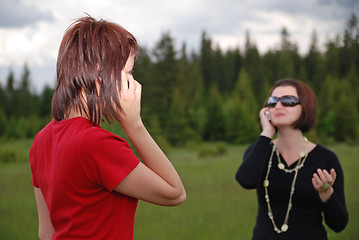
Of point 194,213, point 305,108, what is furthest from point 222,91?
point 305,108

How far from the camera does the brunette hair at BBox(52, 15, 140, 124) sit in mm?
1454

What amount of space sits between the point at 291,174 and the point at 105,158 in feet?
7.54

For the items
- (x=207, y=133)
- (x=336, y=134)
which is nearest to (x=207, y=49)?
(x=207, y=133)

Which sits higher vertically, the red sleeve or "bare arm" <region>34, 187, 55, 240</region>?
the red sleeve

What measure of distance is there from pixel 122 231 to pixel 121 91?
1.99ft

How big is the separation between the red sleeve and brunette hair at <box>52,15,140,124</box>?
0.41 feet

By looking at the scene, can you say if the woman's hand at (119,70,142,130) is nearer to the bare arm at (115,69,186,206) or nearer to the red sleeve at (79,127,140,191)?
the bare arm at (115,69,186,206)

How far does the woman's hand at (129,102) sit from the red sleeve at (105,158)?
0.11 meters

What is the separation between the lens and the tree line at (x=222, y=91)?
3419cm

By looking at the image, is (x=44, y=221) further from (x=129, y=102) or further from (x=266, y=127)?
(x=266, y=127)

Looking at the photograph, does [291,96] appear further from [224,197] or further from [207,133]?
[207,133]

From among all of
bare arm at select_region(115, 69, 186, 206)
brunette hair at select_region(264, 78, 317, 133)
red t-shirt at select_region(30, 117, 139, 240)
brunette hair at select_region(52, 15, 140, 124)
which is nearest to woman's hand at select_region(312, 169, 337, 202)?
brunette hair at select_region(264, 78, 317, 133)

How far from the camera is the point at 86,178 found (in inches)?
55.2

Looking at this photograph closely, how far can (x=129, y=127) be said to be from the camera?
1.48 m
